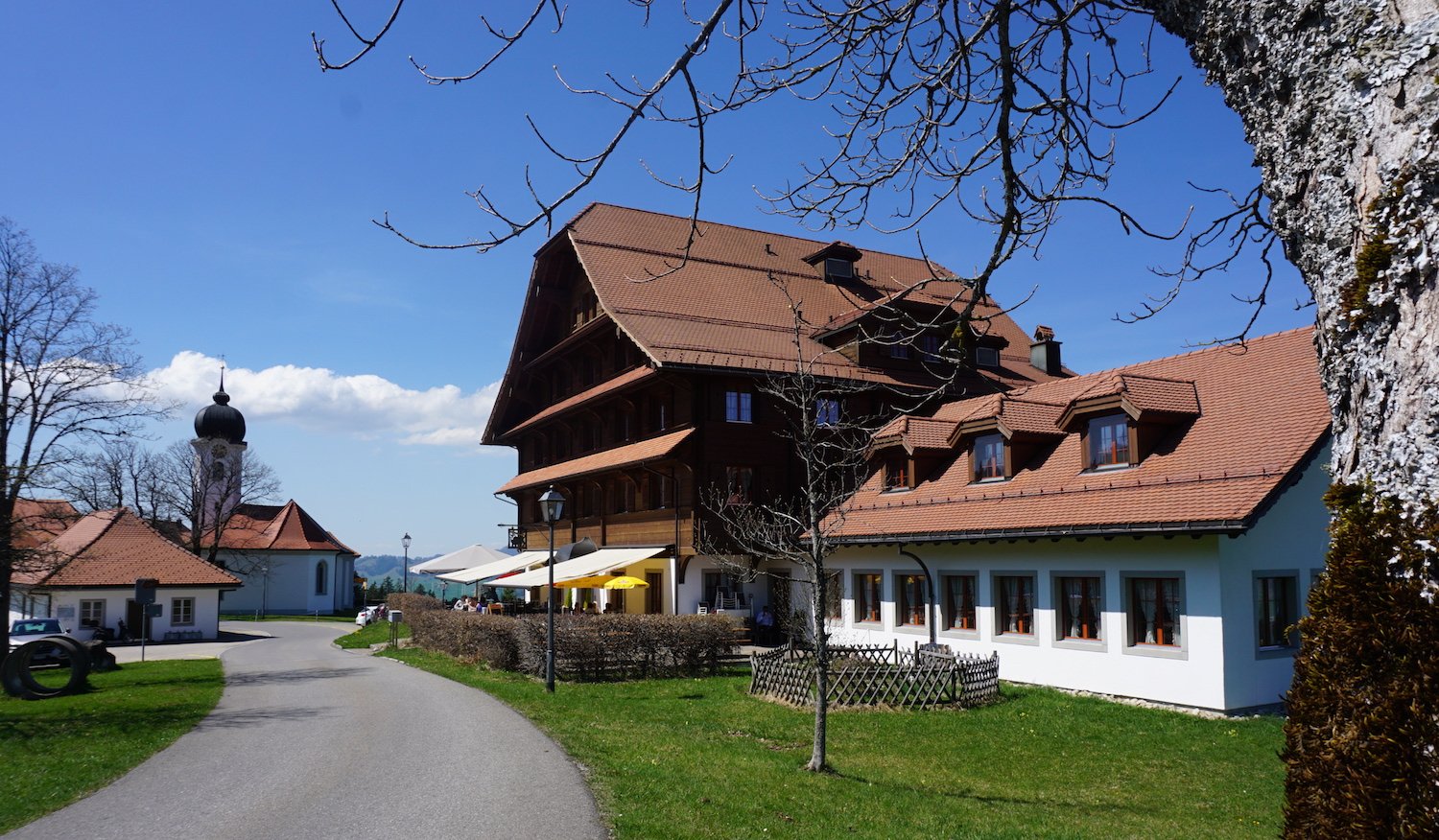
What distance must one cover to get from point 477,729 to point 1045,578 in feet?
39.9

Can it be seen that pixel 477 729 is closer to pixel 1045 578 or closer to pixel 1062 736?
pixel 1062 736

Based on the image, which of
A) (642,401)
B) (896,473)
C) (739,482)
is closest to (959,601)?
(896,473)

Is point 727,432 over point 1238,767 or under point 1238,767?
over

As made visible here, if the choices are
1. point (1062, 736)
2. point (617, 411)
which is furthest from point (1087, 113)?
point (617, 411)

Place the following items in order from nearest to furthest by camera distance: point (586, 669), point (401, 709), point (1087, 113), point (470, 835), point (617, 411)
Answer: point (1087, 113) → point (470, 835) → point (401, 709) → point (586, 669) → point (617, 411)

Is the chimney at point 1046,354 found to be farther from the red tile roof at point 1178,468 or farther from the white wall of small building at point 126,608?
the white wall of small building at point 126,608

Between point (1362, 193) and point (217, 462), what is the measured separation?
246 ft

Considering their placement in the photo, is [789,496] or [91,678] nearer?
[91,678]

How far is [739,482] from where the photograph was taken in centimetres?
3097

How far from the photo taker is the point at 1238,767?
13.1 metres

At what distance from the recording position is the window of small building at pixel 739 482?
30.4 metres

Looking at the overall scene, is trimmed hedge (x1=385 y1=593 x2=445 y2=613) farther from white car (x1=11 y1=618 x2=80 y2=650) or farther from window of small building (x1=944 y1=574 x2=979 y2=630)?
window of small building (x1=944 y1=574 x2=979 y2=630)

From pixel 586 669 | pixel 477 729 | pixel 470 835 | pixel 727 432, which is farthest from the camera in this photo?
pixel 727 432

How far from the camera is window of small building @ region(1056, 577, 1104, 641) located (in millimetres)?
19875
